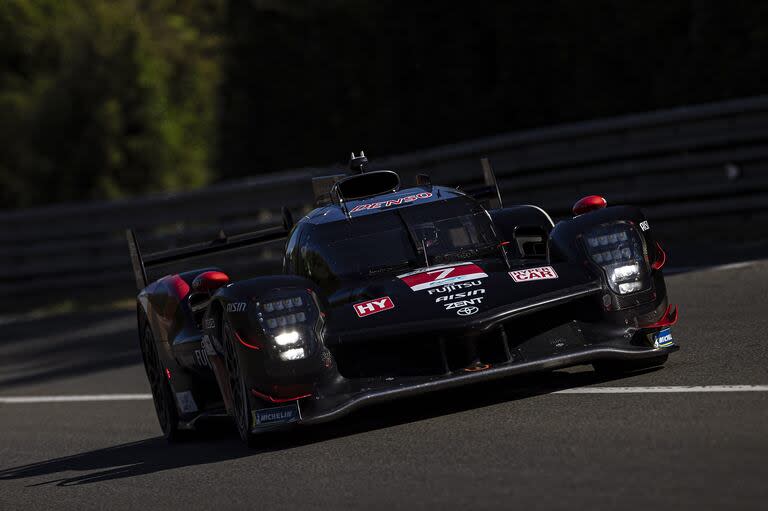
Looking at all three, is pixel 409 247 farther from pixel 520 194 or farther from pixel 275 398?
pixel 520 194

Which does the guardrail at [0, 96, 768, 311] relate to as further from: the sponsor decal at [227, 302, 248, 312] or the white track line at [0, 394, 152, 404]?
the sponsor decal at [227, 302, 248, 312]

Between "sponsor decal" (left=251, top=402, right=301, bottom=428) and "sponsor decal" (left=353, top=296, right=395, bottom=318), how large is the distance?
1.87 ft

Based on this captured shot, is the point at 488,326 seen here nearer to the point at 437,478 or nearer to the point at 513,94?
the point at 437,478

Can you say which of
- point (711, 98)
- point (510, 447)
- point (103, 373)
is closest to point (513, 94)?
point (711, 98)

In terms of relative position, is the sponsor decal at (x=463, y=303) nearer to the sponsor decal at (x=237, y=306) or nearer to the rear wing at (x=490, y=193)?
the sponsor decal at (x=237, y=306)

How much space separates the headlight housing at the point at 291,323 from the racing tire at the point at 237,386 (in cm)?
27

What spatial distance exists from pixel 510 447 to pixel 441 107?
1769 cm

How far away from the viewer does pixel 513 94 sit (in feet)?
74.0

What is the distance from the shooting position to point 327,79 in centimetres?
2973

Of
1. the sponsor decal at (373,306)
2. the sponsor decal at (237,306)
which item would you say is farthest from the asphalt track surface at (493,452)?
the sponsor decal at (237,306)

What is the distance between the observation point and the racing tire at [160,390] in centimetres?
953

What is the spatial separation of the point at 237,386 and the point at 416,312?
1.13 meters

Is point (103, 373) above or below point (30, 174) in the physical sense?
below

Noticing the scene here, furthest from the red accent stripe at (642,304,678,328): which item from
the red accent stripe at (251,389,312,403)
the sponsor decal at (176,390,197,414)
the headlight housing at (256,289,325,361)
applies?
the sponsor decal at (176,390,197,414)
